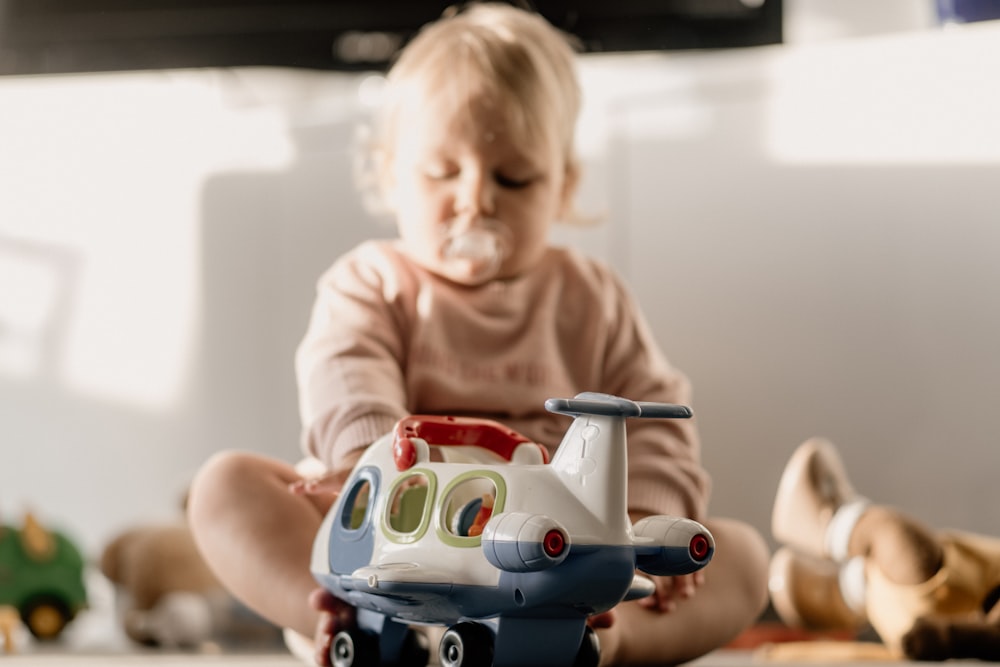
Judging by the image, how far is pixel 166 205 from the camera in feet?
4.53

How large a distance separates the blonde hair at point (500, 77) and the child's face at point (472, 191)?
0.04ft

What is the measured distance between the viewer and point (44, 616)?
1171mm

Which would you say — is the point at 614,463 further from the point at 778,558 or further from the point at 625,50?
the point at 625,50

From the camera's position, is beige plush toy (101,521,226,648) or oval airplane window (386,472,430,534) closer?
oval airplane window (386,472,430,534)

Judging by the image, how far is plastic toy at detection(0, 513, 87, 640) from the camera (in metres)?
1.16

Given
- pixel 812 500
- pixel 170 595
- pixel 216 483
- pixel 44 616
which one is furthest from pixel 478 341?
pixel 44 616

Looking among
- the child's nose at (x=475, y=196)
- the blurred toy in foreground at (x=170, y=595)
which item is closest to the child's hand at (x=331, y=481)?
the child's nose at (x=475, y=196)

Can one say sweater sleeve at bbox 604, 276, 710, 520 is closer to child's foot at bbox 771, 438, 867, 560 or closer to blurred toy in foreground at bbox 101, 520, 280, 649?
child's foot at bbox 771, 438, 867, 560

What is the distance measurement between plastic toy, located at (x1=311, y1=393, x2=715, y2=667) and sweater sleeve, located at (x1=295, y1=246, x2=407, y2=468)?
12cm

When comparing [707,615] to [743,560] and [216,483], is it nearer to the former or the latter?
[743,560]

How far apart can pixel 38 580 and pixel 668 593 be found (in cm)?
64

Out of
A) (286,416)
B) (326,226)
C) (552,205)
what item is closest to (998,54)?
(552,205)

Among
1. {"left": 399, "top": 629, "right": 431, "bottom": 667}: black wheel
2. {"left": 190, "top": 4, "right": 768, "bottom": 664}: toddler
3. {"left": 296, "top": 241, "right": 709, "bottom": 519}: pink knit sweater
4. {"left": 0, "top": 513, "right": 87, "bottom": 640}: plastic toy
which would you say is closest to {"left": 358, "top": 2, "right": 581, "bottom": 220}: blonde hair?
{"left": 190, "top": 4, "right": 768, "bottom": 664}: toddler

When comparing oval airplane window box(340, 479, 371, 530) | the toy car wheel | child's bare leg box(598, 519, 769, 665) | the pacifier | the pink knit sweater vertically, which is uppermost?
the pacifier
